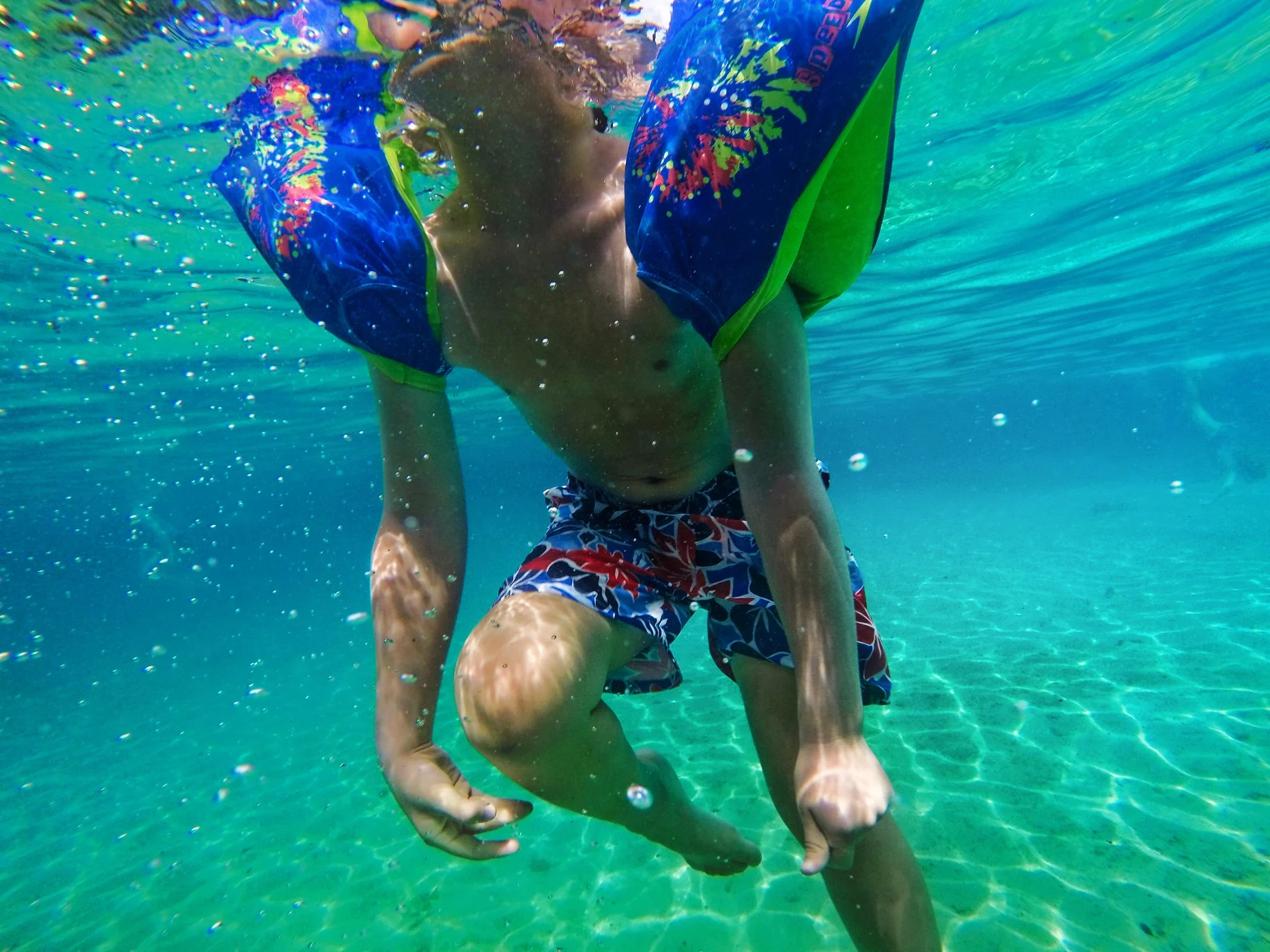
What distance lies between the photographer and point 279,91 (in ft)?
14.1

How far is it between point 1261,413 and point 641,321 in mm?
144208

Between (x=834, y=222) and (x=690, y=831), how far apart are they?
242 centimetres

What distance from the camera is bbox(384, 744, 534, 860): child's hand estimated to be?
190 cm

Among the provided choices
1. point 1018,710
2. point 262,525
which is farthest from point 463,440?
point 262,525

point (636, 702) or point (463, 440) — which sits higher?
point (463, 440)

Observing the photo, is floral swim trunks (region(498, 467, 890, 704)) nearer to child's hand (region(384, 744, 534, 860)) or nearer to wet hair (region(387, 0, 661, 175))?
child's hand (region(384, 744, 534, 860))

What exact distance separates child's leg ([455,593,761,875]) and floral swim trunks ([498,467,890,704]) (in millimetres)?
180

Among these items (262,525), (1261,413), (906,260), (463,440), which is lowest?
(1261,413)

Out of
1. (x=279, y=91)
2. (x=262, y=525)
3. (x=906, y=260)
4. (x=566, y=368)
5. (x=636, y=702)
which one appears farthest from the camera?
(x=262, y=525)

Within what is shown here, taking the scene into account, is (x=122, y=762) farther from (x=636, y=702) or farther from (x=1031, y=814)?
(x=1031, y=814)

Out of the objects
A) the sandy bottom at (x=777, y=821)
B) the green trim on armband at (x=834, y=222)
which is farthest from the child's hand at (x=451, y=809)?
the sandy bottom at (x=777, y=821)

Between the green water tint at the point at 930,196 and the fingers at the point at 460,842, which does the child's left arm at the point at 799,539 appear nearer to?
the fingers at the point at 460,842

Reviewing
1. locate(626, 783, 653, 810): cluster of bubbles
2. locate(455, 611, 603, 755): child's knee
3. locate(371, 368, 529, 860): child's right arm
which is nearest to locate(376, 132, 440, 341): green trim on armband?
locate(371, 368, 529, 860): child's right arm

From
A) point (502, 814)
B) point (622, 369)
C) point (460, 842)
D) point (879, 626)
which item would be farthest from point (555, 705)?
point (879, 626)
